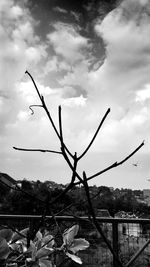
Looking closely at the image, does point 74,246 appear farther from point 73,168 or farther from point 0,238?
point 73,168

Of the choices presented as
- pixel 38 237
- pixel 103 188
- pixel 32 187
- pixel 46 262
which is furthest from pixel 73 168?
pixel 38 237

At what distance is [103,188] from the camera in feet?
2.19

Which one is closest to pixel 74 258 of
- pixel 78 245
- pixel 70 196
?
pixel 78 245

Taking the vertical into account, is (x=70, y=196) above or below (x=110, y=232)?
below

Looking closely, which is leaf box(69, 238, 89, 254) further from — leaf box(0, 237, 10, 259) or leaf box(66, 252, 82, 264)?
leaf box(0, 237, 10, 259)

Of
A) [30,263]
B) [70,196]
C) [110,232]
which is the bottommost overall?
[30,263]

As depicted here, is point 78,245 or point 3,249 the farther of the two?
point 78,245

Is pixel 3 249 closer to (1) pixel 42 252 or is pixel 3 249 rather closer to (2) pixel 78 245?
(1) pixel 42 252

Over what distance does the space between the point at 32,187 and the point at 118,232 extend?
11.0 feet

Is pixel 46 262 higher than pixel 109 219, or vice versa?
pixel 109 219

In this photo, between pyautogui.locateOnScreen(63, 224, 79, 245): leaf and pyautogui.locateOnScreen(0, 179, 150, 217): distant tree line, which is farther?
pyautogui.locateOnScreen(63, 224, 79, 245): leaf

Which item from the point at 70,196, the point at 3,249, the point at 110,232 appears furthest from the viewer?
the point at 110,232

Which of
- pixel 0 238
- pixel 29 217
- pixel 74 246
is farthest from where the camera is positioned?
pixel 29 217

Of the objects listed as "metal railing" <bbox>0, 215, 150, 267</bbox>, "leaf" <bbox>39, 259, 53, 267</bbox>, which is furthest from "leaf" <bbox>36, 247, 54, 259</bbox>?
"metal railing" <bbox>0, 215, 150, 267</bbox>
